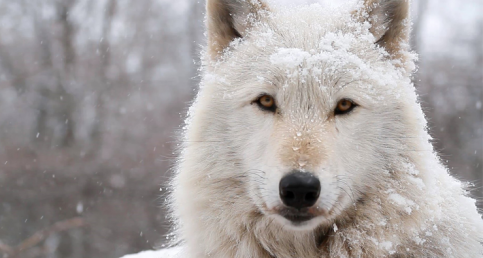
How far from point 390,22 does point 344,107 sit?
0.90 m

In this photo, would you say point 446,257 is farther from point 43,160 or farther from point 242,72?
point 43,160

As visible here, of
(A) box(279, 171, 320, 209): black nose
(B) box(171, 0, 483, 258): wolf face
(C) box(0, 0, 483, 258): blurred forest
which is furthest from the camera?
(C) box(0, 0, 483, 258): blurred forest

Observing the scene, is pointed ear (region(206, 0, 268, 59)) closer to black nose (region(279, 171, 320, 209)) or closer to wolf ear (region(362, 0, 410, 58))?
wolf ear (region(362, 0, 410, 58))

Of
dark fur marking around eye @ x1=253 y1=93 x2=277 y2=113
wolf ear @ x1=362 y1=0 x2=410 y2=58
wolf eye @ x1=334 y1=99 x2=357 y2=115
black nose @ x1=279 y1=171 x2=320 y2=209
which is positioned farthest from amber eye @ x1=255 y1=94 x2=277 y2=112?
wolf ear @ x1=362 y1=0 x2=410 y2=58

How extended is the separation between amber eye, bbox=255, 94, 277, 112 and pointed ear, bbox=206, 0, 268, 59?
71 cm

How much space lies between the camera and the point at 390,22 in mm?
3311

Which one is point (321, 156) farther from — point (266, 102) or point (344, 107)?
point (266, 102)

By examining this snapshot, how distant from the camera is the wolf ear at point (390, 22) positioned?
3275 mm

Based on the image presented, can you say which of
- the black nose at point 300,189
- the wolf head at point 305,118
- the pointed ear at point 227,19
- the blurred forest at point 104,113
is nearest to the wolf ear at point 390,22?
the wolf head at point 305,118

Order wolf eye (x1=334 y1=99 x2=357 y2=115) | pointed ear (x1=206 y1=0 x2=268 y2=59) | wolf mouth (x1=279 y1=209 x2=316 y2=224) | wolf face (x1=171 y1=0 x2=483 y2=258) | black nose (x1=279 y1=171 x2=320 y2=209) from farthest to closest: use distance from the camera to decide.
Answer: pointed ear (x1=206 y1=0 x2=268 y2=59) < wolf eye (x1=334 y1=99 x2=357 y2=115) < wolf face (x1=171 y1=0 x2=483 y2=258) < wolf mouth (x1=279 y1=209 x2=316 y2=224) < black nose (x1=279 y1=171 x2=320 y2=209)

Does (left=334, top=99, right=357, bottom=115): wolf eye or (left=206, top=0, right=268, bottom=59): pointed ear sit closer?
(left=334, top=99, right=357, bottom=115): wolf eye

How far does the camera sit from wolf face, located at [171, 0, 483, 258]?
267cm

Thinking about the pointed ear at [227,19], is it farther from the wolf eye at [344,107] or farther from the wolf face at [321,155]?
the wolf eye at [344,107]

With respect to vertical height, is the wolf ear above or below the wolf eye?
above
